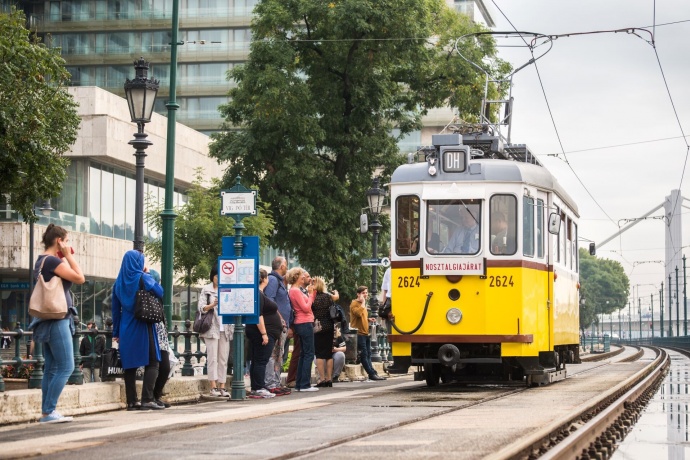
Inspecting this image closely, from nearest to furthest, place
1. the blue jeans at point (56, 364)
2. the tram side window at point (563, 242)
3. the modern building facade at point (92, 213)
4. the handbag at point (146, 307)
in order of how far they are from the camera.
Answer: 1. the blue jeans at point (56, 364)
2. the handbag at point (146, 307)
3. the tram side window at point (563, 242)
4. the modern building facade at point (92, 213)

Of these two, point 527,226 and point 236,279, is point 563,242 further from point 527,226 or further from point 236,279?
point 236,279

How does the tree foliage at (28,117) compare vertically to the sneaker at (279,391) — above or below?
above

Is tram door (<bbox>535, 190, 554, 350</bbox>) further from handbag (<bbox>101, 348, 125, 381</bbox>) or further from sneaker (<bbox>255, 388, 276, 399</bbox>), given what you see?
handbag (<bbox>101, 348, 125, 381</bbox>)

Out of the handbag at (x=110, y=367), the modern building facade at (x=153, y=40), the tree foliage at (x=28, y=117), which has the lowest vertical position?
the handbag at (x=110, y=367)

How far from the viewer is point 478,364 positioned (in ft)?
63.6

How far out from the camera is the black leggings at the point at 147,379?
1407 centimetres

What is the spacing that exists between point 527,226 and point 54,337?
8.33 meters

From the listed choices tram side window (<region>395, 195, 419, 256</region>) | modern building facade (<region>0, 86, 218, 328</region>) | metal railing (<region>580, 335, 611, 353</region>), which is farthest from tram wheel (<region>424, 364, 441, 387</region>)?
metal railing (<region>580, 335, 611, 353</region>)

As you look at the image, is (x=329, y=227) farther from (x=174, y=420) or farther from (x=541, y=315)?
(x=174, y=420)

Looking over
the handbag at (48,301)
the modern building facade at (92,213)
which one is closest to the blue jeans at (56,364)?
the handbag at (48,301)

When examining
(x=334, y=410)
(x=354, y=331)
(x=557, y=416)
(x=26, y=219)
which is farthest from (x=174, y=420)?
(x=26, y=219)

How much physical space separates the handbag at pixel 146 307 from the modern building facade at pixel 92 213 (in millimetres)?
34782

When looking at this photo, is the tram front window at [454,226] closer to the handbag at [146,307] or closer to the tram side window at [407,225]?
the tram side window at [407,225]

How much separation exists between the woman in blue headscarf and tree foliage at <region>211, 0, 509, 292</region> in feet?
73.5
